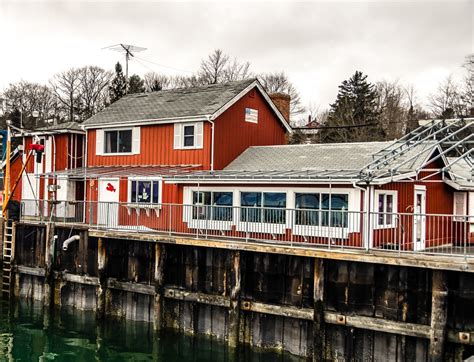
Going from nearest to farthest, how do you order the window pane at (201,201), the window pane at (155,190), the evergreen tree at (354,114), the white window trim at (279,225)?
1. the white window trim at (279,225)
2. the window pane at (201,201)
3. the window pane at (155,190)
4. the evergreen tree at (354,114)

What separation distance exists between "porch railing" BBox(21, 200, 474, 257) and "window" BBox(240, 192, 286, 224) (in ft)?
0.13

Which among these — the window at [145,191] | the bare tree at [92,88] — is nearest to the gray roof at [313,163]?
the window at [145,191]

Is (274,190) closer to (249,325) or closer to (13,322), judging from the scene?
(249,325)

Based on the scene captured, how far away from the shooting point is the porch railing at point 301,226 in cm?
1959

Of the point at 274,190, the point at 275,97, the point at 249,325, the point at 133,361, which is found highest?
the point at 275,97

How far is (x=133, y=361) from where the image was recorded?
19.9 metres

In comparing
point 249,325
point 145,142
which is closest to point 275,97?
point 145,142

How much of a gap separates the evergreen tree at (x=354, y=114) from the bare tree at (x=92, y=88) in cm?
2902

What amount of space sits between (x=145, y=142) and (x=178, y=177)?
526 cm

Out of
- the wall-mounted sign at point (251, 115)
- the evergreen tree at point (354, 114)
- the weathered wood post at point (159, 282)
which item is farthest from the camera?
the evergreen tree at point (354, 114)

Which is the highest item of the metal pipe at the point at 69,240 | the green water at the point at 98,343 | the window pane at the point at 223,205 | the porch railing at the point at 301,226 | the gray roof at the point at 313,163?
the gray roof at the point at 313,163

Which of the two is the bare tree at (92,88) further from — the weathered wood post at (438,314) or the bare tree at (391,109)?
the weathered wood post at (438,314)

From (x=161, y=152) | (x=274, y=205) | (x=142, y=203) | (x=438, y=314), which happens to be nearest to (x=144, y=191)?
(x=142, y=203)

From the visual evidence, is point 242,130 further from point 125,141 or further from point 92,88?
point 92,88
